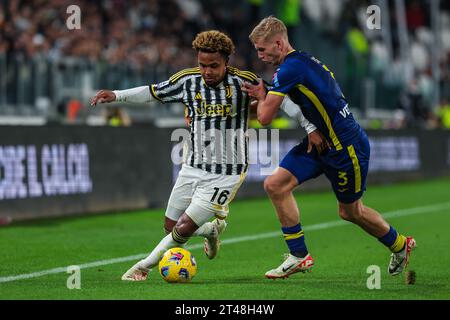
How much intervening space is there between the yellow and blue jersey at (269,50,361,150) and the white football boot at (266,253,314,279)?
3.50ft

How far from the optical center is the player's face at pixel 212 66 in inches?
339

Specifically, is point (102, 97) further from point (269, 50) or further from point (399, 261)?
point (399, 261)

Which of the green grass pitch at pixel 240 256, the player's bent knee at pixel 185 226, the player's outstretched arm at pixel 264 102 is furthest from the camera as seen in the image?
the player's bent knee at pixel 185 226

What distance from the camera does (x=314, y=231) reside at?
46.0 ft

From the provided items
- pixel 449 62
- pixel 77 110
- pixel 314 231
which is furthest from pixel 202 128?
pixel 449 62

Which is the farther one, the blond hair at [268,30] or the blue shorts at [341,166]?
the blue shorts at [341,166]

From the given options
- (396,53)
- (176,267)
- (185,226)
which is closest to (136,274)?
(176,267)

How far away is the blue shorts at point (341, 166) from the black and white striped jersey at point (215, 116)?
507mm

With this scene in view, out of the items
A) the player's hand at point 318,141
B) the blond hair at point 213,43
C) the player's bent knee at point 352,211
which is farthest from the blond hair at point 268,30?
the player's bent knee at point 352,211

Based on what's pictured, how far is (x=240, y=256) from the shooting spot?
436 inches

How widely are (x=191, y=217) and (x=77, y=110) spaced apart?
11.1 metres

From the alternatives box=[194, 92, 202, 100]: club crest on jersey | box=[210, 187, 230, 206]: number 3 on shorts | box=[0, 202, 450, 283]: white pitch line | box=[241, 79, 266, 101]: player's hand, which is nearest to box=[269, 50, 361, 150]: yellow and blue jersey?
box=[241, 79, 266, 101]: player's hand

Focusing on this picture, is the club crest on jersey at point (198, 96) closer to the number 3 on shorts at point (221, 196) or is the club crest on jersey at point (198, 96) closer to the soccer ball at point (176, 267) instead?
the number 3 on shorts at point (221, 196)
